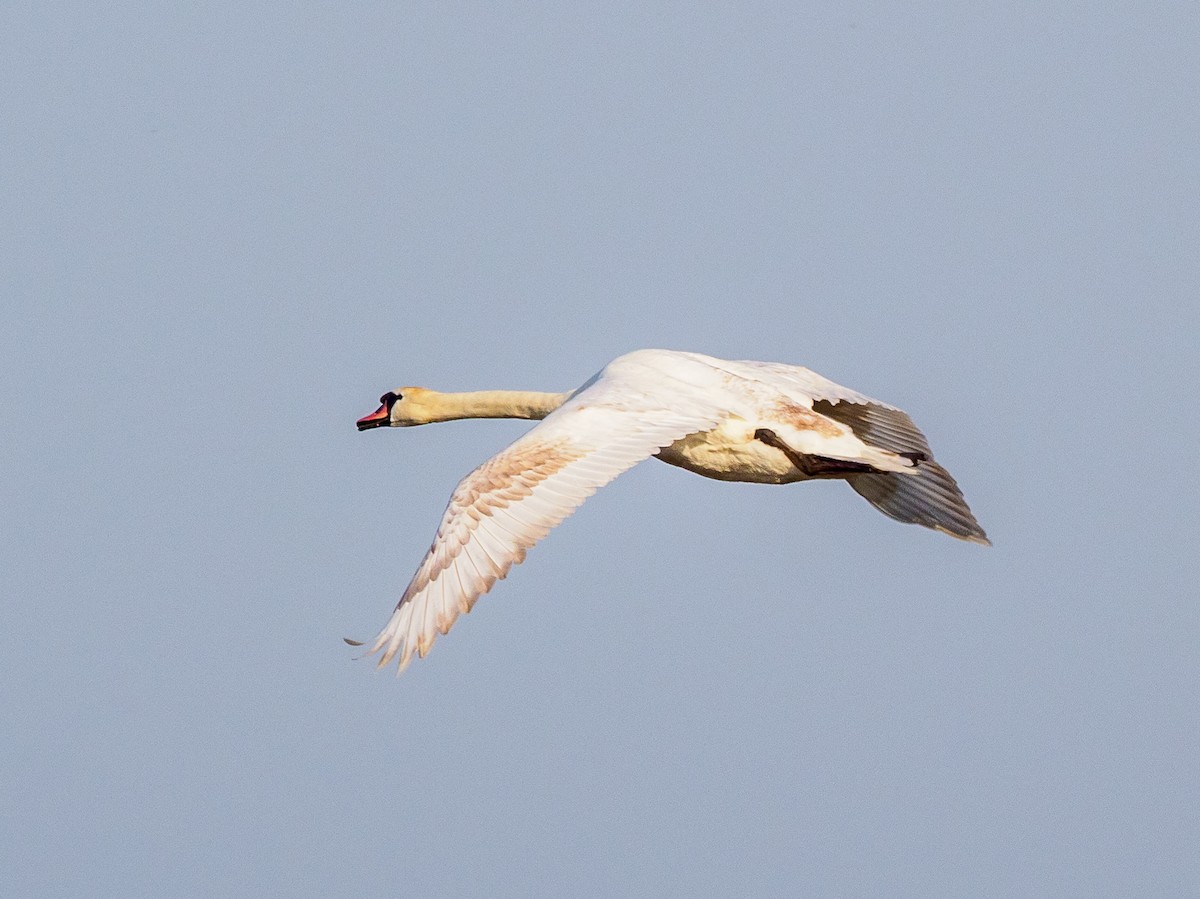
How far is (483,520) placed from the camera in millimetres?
14320

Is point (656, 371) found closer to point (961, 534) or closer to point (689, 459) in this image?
point (689, 459)

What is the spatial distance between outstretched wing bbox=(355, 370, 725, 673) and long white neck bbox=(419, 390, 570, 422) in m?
2.37

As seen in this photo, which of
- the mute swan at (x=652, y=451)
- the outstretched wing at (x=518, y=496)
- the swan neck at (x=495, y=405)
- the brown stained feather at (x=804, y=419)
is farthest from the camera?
the swan neck at (x=495, y=405)

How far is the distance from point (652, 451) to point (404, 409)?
502 cm

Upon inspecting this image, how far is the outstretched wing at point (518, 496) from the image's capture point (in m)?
14.0

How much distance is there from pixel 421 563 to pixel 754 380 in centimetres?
344

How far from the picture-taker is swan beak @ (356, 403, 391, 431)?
19.7m

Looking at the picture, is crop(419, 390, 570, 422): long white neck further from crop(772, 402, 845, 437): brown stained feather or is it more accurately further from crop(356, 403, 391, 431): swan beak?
crop(772, 402, 845, 437): brown stained feather

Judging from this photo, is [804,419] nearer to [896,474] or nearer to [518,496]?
[896,474]

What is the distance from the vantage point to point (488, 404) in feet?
61.0

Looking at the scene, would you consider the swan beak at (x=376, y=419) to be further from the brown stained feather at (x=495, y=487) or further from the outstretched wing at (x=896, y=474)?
the brown stained feather at (x=495, y=487)

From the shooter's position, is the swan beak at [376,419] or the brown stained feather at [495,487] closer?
the brown stained feather at [495,487]

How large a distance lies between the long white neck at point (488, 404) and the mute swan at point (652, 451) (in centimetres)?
1

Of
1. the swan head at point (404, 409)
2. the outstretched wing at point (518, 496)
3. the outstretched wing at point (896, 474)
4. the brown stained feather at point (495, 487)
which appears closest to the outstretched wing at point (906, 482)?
the outstretched wing at point (896, 474)
